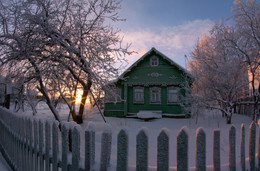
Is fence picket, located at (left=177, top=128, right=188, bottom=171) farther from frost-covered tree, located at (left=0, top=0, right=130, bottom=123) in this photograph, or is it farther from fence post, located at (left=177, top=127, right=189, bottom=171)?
frost-covered tree, located at (left=0, top=0, right=130, bottom=123)

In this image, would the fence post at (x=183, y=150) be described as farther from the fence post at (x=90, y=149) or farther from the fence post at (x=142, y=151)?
the fence post at (x=90, y=149)

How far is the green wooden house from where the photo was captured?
16.7m

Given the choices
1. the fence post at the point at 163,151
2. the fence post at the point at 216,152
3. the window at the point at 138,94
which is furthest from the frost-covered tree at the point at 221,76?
the fence post at the point at 163,151

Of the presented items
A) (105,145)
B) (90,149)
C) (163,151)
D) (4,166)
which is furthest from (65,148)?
(4,166)

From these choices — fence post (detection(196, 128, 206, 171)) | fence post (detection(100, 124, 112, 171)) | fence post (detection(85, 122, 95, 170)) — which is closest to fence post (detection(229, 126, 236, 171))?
fence post (detection(196, 128, 206, 171))

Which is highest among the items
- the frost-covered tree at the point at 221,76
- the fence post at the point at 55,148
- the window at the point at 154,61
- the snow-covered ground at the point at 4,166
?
the window at the point at 154,61

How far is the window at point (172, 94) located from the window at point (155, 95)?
0.98 m

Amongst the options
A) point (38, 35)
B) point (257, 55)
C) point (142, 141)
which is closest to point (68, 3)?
point (38, 35)

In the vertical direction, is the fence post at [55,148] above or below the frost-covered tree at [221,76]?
Answer: below

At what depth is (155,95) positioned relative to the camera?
1712 centimetres

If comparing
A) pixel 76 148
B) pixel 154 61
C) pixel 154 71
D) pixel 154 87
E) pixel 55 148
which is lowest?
pixel 55 148

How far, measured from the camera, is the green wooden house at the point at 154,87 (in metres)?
16.7

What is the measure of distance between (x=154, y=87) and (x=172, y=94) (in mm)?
1886

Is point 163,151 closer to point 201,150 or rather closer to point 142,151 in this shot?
point 142,151
